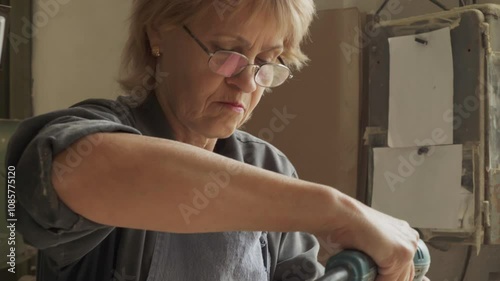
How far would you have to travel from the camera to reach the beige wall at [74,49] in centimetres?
190

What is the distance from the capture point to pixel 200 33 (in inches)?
33.3

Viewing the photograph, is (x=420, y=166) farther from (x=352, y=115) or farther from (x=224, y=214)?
(x=224, y=214)

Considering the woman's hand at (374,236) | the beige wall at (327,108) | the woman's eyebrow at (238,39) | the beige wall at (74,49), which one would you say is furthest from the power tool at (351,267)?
the beige wall at (74,49)

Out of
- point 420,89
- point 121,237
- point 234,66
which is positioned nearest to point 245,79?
point 234,66

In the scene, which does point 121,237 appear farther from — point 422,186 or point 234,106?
point 422,186

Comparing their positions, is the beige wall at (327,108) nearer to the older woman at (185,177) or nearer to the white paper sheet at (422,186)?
the white paper sheet at (422,186)

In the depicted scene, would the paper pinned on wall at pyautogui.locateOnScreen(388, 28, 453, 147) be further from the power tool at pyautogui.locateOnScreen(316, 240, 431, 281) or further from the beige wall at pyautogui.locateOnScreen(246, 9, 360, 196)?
the power tool at pyautogui.locateOnScreen(316, 240, 431, 281)

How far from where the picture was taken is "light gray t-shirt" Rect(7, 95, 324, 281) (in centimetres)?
55

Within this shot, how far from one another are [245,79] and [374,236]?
34 cm

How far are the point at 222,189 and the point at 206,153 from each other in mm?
42

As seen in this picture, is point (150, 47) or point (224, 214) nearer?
point (224, 214)

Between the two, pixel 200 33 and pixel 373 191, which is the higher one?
pixel 200 33

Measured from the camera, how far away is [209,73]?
85 cm

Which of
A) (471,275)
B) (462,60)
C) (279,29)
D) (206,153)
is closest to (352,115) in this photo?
(462,60)
